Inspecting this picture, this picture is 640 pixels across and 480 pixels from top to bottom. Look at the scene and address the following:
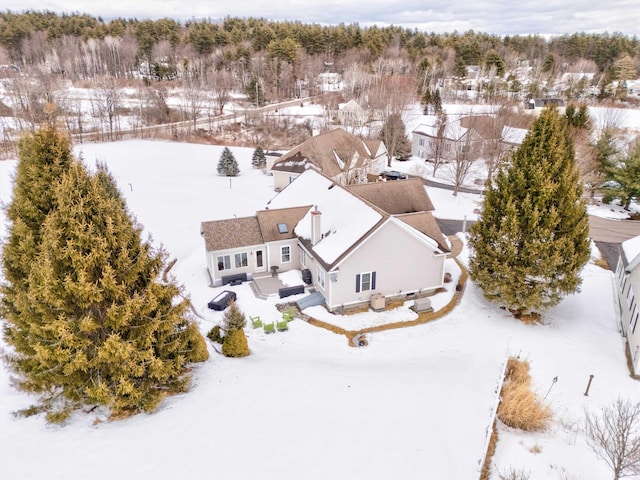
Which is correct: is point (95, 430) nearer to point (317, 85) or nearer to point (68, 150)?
point (68, 150)

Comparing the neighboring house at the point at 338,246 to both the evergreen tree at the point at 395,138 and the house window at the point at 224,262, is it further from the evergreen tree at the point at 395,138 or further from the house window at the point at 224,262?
the evergreen tree at the point at 395,138

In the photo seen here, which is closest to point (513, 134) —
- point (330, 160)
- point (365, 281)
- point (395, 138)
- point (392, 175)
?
point (395, 138)

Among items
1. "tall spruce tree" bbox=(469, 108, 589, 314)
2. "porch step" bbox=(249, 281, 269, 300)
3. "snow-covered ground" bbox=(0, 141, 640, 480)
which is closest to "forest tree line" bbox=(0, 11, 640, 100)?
"porch step" bbox=(249, 281, 269, 300)

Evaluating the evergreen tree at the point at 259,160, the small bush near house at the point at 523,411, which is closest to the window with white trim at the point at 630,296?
the small bush near house at the point at 523,411

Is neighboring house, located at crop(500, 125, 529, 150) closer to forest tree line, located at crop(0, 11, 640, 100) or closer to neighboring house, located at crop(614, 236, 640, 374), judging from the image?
neighboring house, located at crop(614, 236, 640, 374)

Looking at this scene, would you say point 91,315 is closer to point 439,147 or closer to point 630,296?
point 630,296
